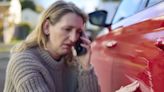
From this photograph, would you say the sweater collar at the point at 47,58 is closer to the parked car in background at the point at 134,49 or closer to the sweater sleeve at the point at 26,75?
the sweater sleeve at the point at 26,75

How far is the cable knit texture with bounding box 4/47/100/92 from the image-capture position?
3619 mm

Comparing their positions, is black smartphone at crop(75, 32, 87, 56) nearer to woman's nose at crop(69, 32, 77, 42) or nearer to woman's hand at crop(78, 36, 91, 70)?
woman's hand at crop(78, 36, 91, 70)

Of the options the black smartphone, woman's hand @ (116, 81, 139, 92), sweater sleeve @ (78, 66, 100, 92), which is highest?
the black smartphone

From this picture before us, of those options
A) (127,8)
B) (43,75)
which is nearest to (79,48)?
(43,75)

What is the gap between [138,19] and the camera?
401 cm

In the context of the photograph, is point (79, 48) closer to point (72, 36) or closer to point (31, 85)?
point (72, 36)

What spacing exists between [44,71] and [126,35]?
27.9 inches

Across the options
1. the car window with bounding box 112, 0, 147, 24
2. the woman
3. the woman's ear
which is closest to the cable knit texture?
the woman

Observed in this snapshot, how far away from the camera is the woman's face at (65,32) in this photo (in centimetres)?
378

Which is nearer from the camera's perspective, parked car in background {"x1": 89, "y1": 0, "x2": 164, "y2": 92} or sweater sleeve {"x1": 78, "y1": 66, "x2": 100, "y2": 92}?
parked car in background {"x1": 89, "y1": 0, "x2": 164, "y2": 92}

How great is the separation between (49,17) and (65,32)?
15cm

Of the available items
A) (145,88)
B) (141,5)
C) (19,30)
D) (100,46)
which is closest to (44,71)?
(145,88)

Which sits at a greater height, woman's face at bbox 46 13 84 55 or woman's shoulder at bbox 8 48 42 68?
woman's face at bbox 46 13 84 55

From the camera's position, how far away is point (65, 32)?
12.4 feet
